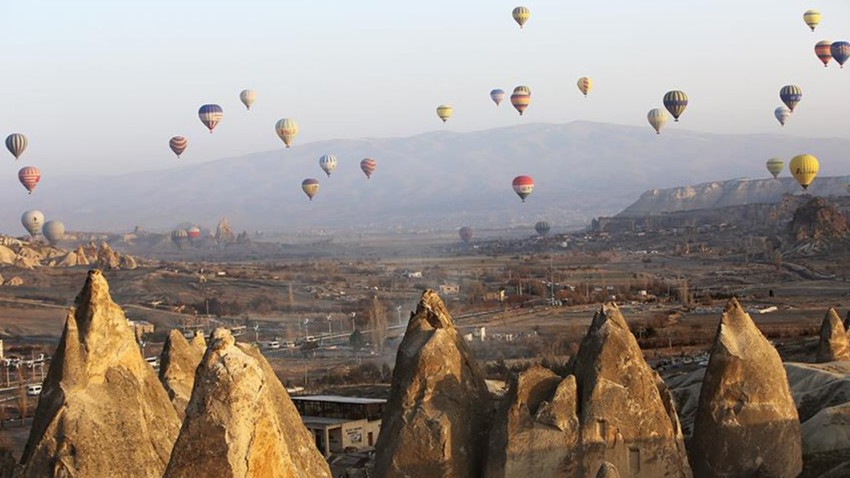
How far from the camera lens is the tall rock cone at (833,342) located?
3144cm

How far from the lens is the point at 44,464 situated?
1744cm

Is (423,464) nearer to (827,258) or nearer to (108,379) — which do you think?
(108,379)

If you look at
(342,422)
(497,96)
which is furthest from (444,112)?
(342,422)

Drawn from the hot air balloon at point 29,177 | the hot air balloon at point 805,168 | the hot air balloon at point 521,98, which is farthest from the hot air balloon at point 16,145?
the hot air balloon at point 805,168

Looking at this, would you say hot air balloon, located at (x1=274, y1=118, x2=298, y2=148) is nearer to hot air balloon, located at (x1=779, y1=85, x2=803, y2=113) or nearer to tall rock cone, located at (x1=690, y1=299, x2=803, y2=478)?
hot air balloon, located at (x1=779, y1=85, x2=803, y2=113)

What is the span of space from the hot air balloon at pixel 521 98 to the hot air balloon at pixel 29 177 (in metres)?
38.5

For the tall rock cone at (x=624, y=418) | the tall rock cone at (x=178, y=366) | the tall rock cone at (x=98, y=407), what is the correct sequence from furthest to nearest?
the tall rock cone at (x=178, y=366)
the tall rock cone at (x=624, y=418)
the tall rock cone at (x=98, y=407)

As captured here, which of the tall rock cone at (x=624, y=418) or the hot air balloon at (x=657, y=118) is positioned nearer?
the tall rock cone at (x=624, y=418)

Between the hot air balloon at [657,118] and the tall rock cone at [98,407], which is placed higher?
the hot air balloon at [657,118]

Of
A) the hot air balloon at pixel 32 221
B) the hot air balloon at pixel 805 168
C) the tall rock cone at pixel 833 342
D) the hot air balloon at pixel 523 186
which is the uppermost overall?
the hot air balloon at pixel 32 221

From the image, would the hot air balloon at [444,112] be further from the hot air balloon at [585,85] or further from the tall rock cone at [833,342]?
the tall rock cone at [833,342]

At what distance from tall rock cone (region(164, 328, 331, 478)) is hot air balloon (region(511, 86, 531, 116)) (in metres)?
93.8

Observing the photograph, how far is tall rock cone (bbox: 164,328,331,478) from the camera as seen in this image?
1244cm

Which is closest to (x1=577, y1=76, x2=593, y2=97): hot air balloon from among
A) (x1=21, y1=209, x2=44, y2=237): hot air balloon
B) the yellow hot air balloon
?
the yellow hot air balloon
